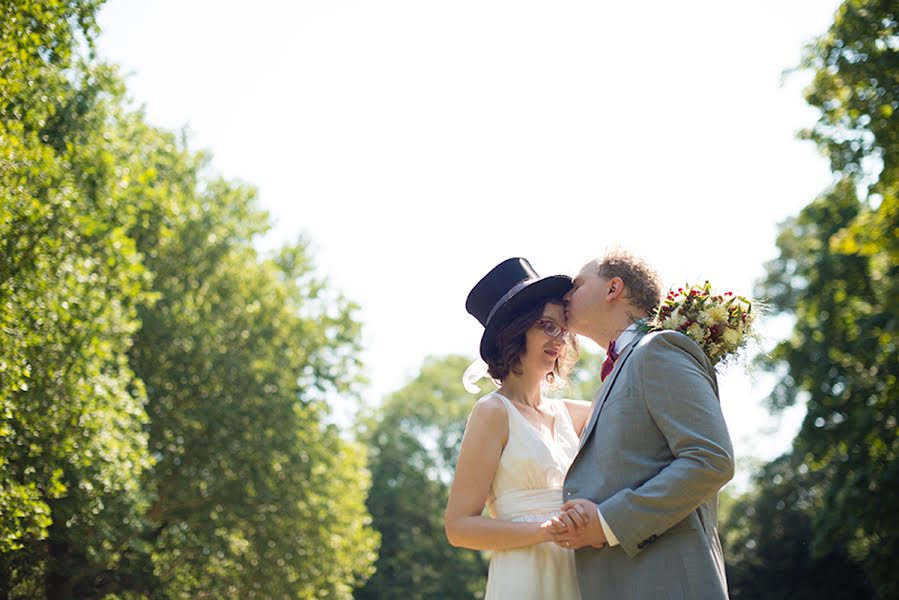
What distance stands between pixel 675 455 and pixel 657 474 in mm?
120

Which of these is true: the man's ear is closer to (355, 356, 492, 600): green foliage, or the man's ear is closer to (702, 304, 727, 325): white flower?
(702, 304, 727, 325): white flower

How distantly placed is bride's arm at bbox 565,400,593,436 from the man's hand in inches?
55.3

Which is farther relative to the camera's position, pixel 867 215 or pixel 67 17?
pixel 67 17

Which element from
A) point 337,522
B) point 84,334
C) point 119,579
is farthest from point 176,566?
point 84,334

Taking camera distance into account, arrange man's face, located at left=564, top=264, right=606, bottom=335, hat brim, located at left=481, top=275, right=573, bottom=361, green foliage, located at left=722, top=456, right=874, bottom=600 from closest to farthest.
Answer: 1. man's face, located at left=564, top=264, right=606, bottom=335
2. hat brim, located at left=481, top=275, right=573, bottom=361
3. green foliage, located at left=722, top=456, right=874, bottom=600

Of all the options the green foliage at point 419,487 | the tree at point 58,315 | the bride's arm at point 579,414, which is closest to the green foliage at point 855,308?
the bride's arm at point 579,414

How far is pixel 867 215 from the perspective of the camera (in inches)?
603

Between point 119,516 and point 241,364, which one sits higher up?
point 241,364

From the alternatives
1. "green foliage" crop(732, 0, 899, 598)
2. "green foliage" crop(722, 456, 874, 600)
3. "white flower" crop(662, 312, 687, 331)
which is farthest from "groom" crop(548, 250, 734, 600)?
"green foliage" crop(722, 456, 874, 600)

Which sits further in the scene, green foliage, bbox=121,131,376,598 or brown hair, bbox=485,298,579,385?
green foliage, bbox=121,131,376,598

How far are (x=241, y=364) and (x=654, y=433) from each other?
65.7 feet

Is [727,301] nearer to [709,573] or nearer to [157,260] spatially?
[709,573]

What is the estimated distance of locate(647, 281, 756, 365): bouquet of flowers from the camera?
4.87 metres

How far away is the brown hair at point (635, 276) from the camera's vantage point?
17.0 feet
